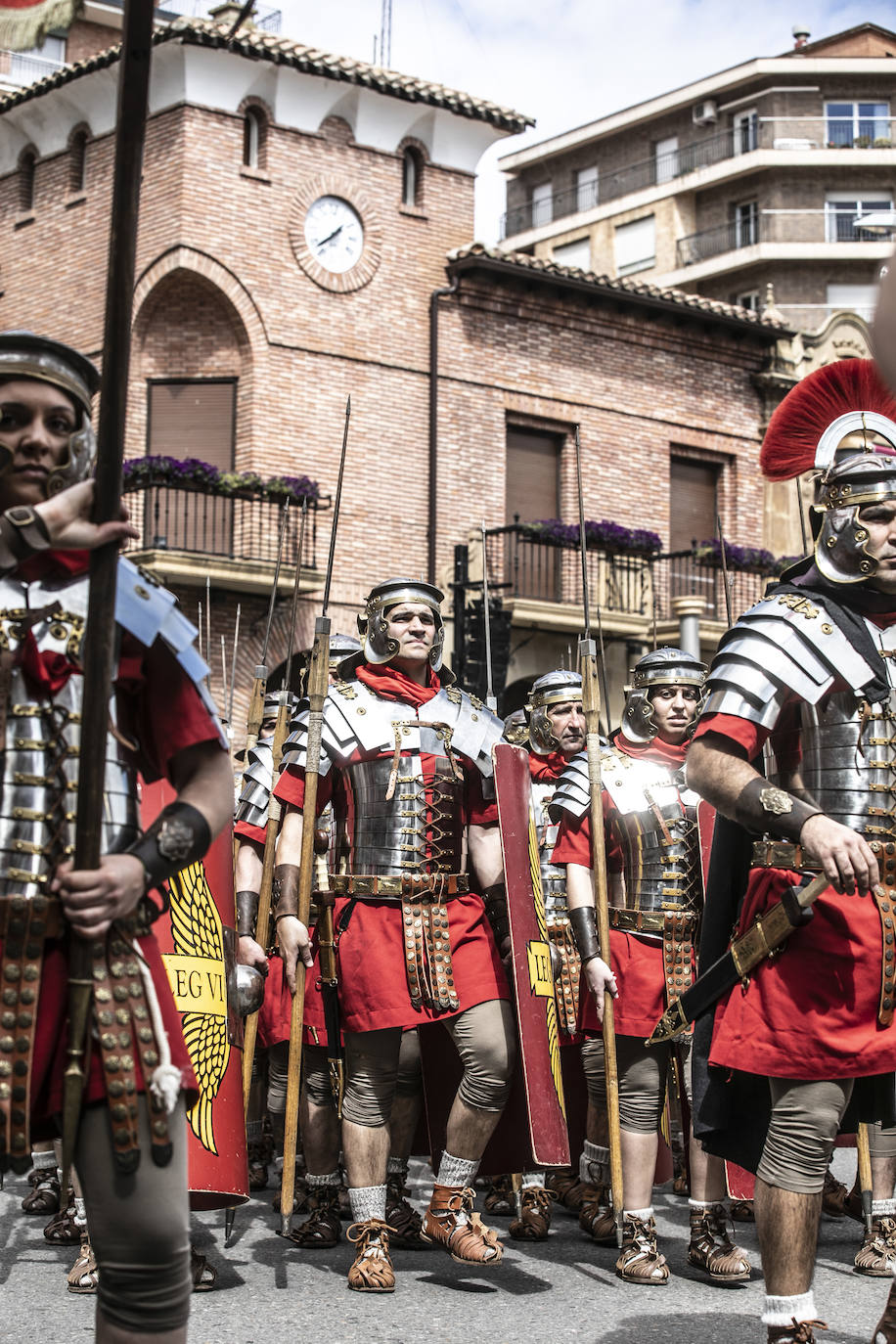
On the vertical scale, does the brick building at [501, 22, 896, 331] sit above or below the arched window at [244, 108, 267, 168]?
above

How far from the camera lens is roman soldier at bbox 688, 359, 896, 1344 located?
14.6 feet

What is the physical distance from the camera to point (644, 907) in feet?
23.3

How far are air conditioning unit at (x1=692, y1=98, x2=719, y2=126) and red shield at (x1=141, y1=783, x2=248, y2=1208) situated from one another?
146 feet

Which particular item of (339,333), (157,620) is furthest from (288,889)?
(339,333)

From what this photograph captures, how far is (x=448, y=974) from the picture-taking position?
20.9 ft

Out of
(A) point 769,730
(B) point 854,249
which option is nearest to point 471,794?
(A) point 769,730

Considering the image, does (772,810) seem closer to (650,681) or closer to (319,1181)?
(650,681)

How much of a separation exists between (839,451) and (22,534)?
281 centimetres

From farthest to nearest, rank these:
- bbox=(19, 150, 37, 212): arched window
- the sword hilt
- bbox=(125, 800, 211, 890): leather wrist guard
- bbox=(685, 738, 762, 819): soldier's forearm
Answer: bbox=(19, 150, 37, 212): arched window, the sword hilt, bbox=(685, 738, 762, 819): soldier's forearm, bbox=(125, 800, 211, 890): leather wrist guard

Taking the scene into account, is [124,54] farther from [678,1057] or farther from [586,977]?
[678,1057]

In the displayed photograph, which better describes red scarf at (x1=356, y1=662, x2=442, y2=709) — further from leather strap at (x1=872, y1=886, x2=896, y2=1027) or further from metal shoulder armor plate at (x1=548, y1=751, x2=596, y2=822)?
leather strap at (x1=872, y1=886, x2=896, y2=1027)

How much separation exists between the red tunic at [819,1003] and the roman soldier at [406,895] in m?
1.82

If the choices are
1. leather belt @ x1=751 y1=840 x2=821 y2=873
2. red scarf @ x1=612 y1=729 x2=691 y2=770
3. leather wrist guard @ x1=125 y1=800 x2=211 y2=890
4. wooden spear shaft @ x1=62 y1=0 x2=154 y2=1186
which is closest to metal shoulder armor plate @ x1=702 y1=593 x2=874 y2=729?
leather belt @ x1=751 y1=840 x2=821 y2=873

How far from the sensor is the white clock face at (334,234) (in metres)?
23.5
